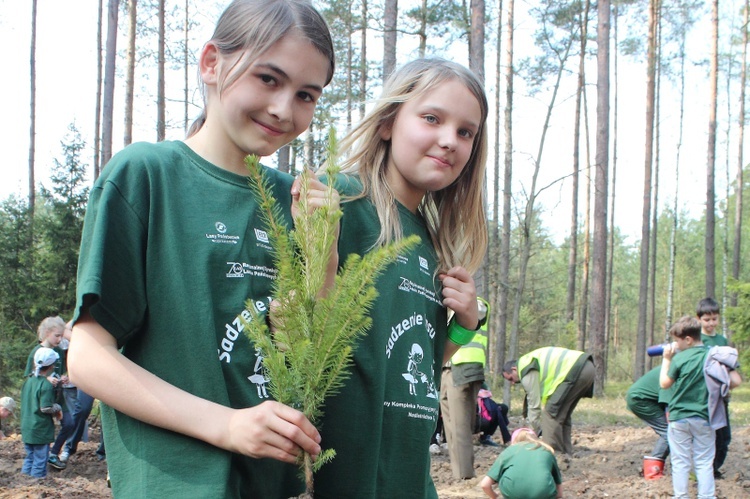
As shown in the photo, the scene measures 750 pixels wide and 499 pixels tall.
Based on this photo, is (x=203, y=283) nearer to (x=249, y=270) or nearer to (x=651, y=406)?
(x=249, y=270)

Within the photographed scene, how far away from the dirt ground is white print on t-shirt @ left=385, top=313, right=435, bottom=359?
5620 mm

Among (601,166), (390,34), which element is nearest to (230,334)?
(390,34)

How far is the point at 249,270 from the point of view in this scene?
4.59 ft

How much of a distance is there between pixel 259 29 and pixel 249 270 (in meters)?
0.48

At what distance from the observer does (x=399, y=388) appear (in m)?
1.68

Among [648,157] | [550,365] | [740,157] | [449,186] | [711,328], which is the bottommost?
[550,365]

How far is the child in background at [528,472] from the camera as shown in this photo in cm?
548

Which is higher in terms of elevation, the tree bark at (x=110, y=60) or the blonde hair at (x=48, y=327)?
the tree bark at (x=110, y=60)

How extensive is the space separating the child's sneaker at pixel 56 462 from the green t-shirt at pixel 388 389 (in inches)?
312

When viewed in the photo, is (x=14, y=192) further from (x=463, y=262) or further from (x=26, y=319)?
(x=463, y=262)

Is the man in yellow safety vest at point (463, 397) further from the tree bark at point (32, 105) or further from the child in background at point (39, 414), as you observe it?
the tree bark at point (32, 105)

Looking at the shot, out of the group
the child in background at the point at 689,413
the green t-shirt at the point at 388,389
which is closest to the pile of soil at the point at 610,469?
the child in background at the point at 689,413

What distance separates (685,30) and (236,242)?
97.0 ft

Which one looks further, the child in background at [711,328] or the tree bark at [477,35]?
the tree bark at [477,35]
